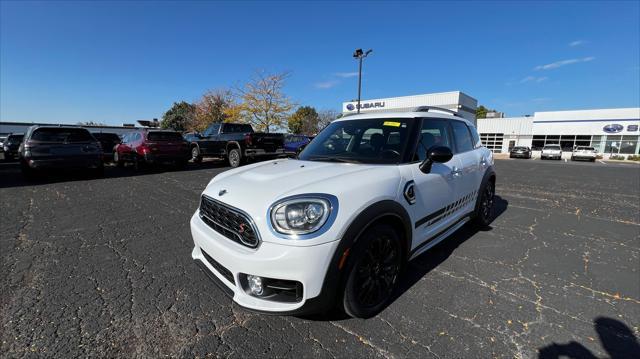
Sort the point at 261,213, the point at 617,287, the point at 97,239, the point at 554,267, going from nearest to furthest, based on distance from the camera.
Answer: the point at 261,213 → the point at 617,287 → the point at 554,267 → the point at 97,239

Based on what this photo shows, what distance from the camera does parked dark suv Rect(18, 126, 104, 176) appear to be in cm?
840

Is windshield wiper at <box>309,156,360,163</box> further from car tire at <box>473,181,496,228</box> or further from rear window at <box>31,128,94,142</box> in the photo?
rear window at <box>31,128,94,142</box>

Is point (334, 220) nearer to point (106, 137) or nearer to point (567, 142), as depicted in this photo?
point (106, 137)

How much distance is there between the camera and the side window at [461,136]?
13.1 ft

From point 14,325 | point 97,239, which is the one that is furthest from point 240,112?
Answer: point 14,325

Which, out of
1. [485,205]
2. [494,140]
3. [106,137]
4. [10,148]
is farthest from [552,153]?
[10,148]

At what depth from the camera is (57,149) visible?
866 cm

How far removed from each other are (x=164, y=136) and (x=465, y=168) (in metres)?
11.1

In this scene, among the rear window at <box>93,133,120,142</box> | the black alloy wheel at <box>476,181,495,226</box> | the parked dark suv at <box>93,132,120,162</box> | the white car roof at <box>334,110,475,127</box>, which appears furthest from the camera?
the rear window at <box>93,133,120,142</box>

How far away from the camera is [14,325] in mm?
2322

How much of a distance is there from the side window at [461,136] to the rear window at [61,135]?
10423 mm

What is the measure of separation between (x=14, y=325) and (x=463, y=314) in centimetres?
354

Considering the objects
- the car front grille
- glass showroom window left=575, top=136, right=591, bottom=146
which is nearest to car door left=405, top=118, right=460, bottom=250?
the car front grille

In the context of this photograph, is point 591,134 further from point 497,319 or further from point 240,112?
point 497,319
